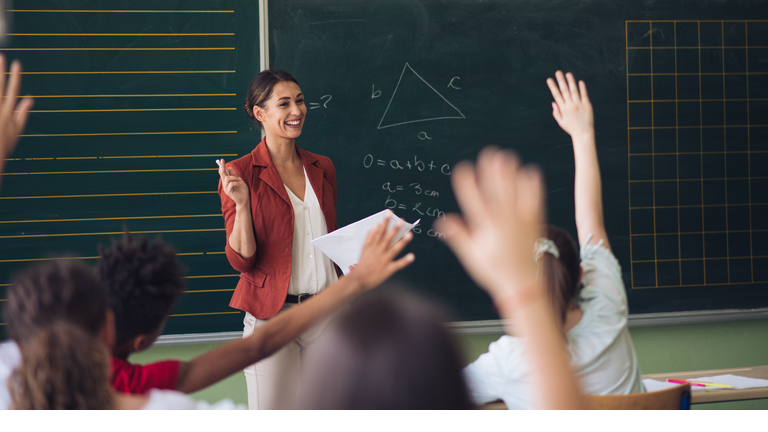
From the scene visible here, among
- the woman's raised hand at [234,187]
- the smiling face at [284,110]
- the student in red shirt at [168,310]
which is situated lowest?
the student in red shirt at [168,310]

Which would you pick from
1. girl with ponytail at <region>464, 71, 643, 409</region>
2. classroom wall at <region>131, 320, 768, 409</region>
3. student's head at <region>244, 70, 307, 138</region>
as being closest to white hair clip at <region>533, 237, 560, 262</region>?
girl with ponytail at <region>464, 71, 643, 409</region>

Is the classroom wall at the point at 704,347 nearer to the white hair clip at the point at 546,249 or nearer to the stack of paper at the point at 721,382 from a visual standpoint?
the stack of paper at the point at 721,382

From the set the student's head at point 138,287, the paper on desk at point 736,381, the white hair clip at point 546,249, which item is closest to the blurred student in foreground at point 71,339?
the student's head at point 138,287

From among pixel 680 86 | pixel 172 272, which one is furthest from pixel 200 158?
pixel 680 86

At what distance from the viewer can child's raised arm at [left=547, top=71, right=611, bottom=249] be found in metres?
1.21

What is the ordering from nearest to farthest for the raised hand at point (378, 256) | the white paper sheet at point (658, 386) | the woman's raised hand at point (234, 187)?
1. the raised hand at point (378, 256)
2. the white paper sheet at point (658, 386)
3. the woman's raised hand at point (234, 187)

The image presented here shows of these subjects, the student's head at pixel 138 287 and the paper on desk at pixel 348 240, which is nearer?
the student's head at pixel 138 287

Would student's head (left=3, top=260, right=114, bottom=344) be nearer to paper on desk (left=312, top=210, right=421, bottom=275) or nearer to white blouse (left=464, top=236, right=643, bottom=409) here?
white blouse (left=464, top=236, right=643, bottom=409)

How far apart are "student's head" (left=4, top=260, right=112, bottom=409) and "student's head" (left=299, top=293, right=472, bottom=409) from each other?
1.42 feet

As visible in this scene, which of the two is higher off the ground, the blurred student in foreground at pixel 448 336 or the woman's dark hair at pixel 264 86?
the woman's dark hair at pixel 264 86

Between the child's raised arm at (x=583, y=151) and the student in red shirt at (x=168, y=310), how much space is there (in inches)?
16.8

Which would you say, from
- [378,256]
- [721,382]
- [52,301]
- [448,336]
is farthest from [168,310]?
[721,382]

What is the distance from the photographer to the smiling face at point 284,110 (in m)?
2.12

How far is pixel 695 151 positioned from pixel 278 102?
2149mm
